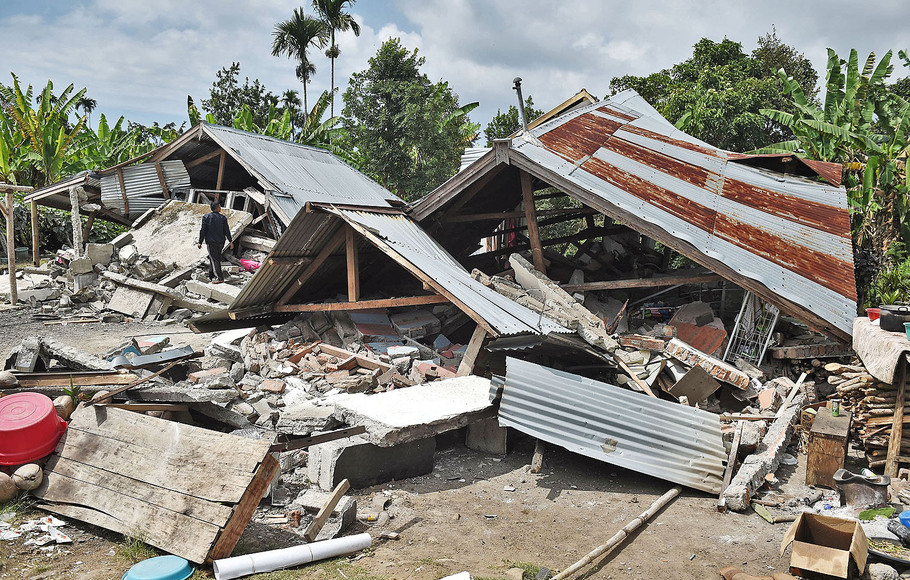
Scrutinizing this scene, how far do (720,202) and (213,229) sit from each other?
32.5 feet

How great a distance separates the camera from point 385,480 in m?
6.40

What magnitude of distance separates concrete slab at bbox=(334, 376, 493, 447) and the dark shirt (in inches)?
312

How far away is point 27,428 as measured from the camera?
532 cm

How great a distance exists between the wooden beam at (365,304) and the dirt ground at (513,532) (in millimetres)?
2196

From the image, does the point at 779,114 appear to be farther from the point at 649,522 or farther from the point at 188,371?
the point at 188,371

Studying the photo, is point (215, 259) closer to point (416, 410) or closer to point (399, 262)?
point (399, 262)

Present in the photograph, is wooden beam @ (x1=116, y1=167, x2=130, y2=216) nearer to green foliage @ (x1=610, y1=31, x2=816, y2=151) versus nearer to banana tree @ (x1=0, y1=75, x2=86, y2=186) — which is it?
banana tree @ (x1=0, y1=75, x2=86, y2=186)

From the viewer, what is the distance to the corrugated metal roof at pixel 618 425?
6.36 meters

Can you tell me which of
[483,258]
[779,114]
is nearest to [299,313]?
[483,258]

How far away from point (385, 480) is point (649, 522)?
2.52 metres

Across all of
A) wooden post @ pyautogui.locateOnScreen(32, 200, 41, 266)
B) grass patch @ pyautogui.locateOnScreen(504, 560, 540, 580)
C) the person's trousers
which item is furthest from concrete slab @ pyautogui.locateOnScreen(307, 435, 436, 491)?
wooden post @ pyautogui.locateOnScreen(32, 200, 41, 266)

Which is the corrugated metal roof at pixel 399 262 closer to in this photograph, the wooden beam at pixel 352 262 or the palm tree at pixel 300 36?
the wooden beam at pixel 352 262

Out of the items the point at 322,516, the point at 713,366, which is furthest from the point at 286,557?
the point at 713,366

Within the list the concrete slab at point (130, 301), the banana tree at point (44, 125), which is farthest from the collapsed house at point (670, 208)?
the banana tree at point (44, 125)
